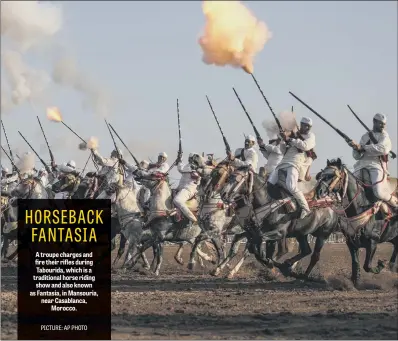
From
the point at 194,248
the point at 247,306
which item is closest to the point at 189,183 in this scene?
the point at 194,248

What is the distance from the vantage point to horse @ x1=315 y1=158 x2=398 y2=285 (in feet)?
68.6

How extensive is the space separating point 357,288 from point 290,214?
220 cm

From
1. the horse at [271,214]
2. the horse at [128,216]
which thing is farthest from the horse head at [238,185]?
the horse at [128,216]

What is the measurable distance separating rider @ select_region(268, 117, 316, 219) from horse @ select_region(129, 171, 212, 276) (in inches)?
184

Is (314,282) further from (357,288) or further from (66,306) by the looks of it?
(66,306)

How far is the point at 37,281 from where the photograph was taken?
61.9 feet

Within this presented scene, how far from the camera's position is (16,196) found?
2969 centimetres

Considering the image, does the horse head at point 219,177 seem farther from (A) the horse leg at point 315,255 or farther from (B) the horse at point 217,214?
(A) the horse leg at point 315,255

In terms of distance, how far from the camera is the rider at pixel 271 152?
23.9 m

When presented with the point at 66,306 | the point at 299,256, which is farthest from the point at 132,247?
the point at 66,306

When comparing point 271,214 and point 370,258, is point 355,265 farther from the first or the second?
point 271,214

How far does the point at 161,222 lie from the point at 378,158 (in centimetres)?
683
